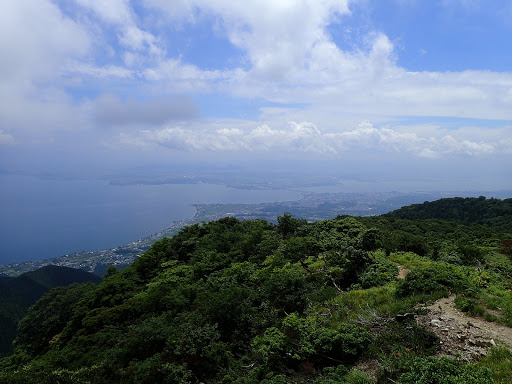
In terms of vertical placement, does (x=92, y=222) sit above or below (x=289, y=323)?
below

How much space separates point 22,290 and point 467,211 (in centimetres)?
8813

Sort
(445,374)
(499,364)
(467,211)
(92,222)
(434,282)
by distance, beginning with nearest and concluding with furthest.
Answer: (445,374) < (499,364) < (434,282) < (467,211) < (92,222)

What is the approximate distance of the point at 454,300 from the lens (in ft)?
22.8

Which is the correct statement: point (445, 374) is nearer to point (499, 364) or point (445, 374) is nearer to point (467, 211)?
point (499, 364)

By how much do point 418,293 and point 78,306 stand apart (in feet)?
58.7

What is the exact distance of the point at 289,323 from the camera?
23.8 ft

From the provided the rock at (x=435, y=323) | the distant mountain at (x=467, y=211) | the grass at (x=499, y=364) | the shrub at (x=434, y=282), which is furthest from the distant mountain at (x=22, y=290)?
the distant mountain at (x=467, y=211)

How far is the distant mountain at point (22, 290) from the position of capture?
40344mm

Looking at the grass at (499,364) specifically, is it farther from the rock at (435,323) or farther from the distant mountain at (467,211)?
the distant mountain at (467,211)

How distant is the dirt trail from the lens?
534 centimetres

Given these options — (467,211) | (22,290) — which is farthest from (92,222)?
(467,211)

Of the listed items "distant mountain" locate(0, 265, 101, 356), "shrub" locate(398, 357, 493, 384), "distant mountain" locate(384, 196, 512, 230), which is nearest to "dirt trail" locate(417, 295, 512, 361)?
"shrub" locate(398, 357, 493, 384)

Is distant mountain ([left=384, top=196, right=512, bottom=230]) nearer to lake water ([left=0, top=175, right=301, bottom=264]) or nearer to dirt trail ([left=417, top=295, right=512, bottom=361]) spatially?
dirt trail ([left=417, top=295, right=512, bottom=361])

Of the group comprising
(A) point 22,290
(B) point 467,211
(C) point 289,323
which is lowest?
(A) point 22,290
